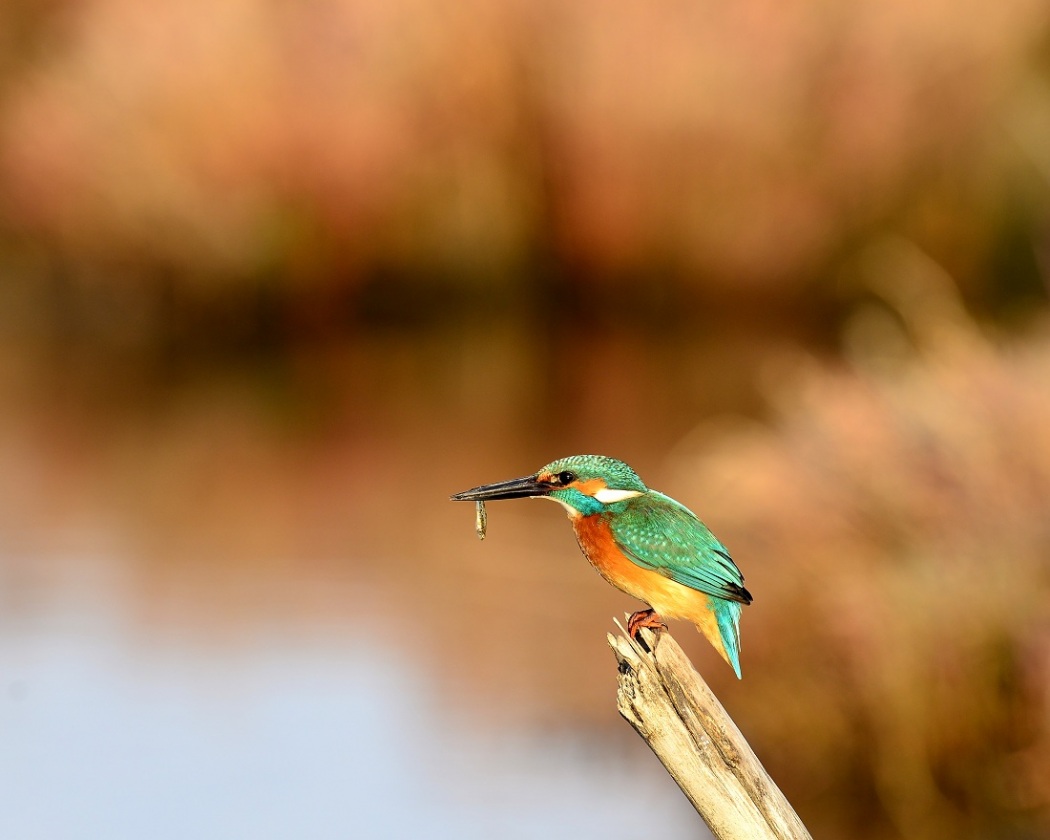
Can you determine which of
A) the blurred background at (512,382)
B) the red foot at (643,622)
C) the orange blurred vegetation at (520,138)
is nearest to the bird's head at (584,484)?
the red foot at (643,622)

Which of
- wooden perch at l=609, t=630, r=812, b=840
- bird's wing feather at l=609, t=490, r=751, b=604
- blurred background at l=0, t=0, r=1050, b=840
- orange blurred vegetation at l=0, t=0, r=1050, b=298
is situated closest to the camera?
wooden perch at l=609, t=630, r=812, b=840

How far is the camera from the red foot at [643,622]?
67.9 inches

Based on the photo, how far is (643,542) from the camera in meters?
1.71

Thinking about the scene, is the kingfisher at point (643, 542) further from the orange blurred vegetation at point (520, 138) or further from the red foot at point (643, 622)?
the orange blurred vegetation at point (520, 138)

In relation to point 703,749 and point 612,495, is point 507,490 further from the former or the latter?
point 703,749

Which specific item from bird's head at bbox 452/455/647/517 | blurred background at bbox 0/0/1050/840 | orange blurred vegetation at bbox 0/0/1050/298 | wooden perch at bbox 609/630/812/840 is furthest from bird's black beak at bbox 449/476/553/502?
orange blurred vegetation at bbox 0/0/1050/298

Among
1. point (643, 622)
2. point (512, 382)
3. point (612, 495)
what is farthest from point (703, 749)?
point (512, 382)

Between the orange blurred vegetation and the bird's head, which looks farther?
the orange blurred vegetation

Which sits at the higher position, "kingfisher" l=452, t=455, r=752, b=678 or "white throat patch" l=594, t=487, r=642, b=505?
"white throat patch" l=594, t=487, r=642, b=505

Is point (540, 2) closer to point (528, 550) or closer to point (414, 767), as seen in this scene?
point (528, 550)

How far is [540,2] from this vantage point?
10.6 meters

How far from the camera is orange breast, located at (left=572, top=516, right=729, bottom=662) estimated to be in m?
1.72

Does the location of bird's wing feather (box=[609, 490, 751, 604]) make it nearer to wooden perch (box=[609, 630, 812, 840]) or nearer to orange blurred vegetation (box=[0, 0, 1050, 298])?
wooden perch (box=[609, 630, 812, 840])

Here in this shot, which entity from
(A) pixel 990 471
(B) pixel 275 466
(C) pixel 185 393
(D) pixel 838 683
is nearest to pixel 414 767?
(D) pixel 838 683
